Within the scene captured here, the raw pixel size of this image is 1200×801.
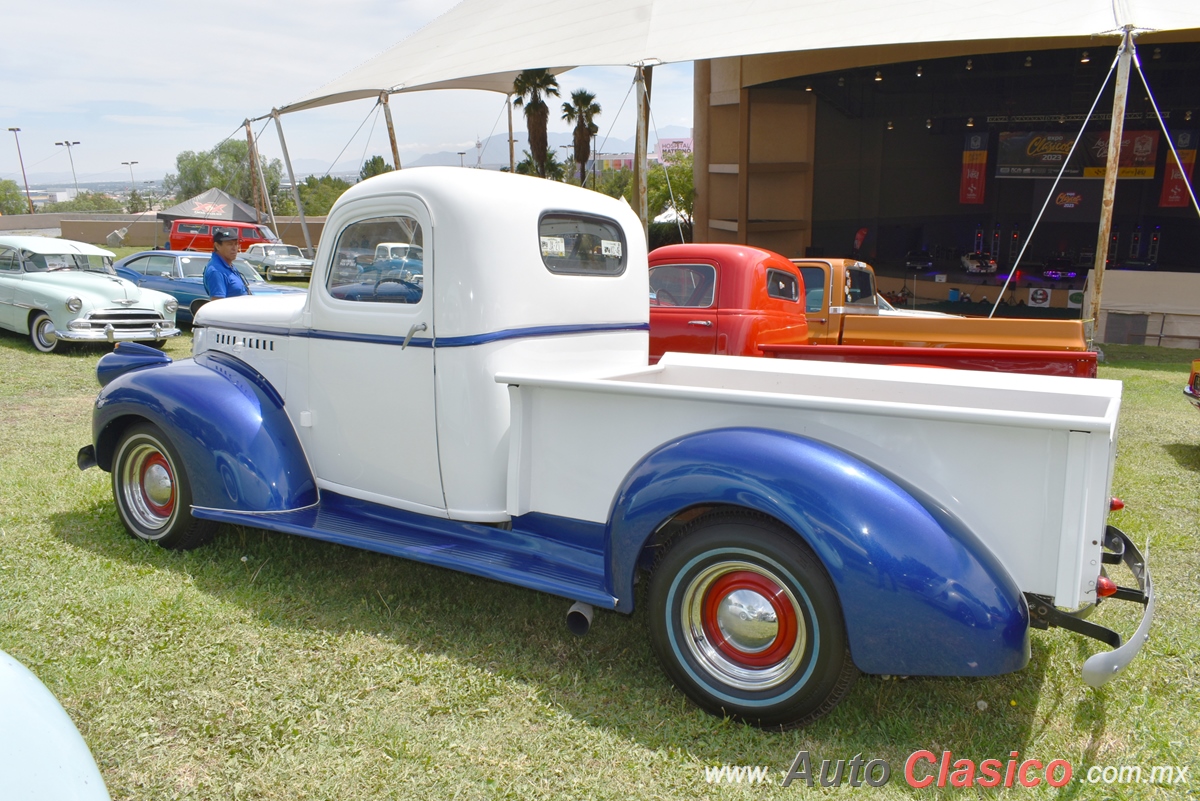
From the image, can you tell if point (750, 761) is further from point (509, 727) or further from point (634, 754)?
point (509, 727)

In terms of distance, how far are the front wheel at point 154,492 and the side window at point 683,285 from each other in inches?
177

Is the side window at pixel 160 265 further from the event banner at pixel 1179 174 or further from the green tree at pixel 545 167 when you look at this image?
the event banner at pixel 1179 174

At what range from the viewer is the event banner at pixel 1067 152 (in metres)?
23.0

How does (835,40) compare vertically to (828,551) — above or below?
above

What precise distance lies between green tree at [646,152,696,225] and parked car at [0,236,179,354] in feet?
80.5

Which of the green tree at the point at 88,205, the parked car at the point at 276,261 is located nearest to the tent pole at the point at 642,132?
the parked car at the point at 276,261

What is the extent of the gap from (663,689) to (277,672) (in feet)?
5.17

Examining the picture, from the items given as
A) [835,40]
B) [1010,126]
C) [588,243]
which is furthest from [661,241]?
[588,243]

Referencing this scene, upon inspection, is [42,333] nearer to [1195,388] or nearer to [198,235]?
[1195,388]

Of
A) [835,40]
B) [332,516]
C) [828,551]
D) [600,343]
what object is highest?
[835,40]

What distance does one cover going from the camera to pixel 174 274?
14.2 meters

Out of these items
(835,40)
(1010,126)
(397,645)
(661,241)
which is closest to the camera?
(397,645)

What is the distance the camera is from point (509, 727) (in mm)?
3031

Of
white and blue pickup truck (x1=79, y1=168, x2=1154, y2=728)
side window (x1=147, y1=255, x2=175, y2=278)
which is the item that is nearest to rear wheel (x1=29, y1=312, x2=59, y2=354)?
side window (x1=147, y1=255, x2=175, y2=278)
